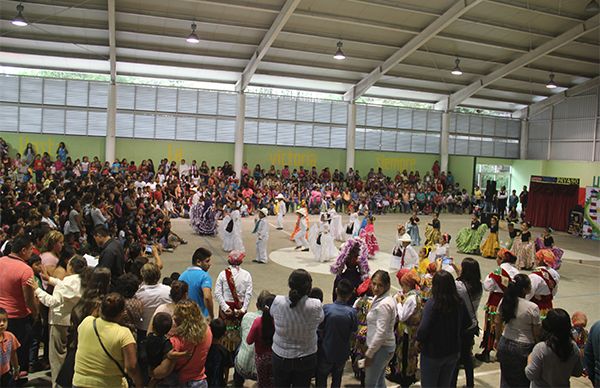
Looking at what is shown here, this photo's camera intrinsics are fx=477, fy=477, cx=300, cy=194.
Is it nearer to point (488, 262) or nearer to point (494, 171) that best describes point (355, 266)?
point (488, 262)

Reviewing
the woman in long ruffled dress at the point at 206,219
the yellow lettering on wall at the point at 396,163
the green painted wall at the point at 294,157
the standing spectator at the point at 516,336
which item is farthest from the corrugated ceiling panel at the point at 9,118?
the standing spectator at the point at 516,336

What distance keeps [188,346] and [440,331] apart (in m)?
2.02

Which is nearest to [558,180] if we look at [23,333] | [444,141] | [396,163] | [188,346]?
[444,141]

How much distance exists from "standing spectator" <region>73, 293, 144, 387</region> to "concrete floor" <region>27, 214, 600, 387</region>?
2.03 m

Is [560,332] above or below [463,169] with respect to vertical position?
below

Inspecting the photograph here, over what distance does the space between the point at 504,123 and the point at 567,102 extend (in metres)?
3.85

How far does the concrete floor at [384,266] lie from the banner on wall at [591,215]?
978 millimetres

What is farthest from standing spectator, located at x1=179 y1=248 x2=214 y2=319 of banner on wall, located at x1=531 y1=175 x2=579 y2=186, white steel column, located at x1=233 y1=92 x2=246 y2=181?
banner on wall, located at x1=531 y1=175 x2=579 y2=186

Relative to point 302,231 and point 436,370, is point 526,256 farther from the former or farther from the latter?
point 436,370

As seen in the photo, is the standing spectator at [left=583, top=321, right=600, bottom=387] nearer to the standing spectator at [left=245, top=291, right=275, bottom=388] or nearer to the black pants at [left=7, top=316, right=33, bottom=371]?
the standing spectator at [left=245, top=291, right=275, bottom=388]

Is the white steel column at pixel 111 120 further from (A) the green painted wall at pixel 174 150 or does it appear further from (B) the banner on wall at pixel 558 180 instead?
(B) the banner on wall at pixel 558 180

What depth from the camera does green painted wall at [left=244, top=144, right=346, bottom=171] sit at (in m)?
25.6

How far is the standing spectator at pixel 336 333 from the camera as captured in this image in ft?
13.9

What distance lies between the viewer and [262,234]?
11.3 m
